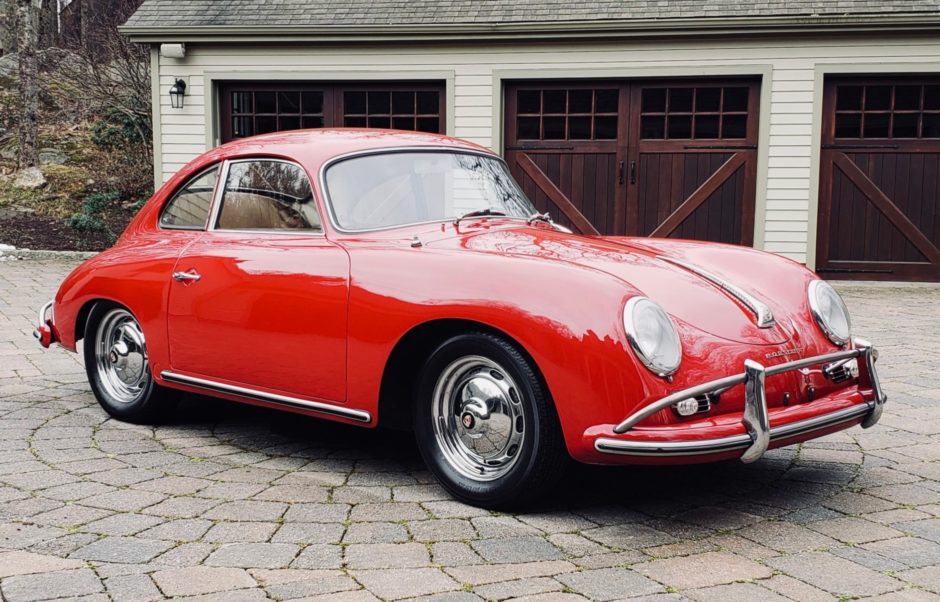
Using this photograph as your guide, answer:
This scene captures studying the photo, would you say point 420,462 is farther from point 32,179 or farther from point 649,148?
point 32,179

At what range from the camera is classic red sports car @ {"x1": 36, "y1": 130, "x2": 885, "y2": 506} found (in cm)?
338

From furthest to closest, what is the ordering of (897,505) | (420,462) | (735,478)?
(420,462)
(735,478)
(897,505)

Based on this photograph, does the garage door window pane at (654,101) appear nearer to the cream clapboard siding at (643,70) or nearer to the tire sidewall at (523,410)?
the cream clapboard siding at (643,70)

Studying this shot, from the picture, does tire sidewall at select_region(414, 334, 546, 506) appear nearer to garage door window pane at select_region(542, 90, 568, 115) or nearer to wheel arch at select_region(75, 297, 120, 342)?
wheel arch at select_region(75, 297, 120, 342)

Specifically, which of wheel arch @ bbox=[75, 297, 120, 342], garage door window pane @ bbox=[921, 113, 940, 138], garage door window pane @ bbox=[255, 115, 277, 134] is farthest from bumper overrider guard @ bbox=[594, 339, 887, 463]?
garage door window pane @ bbox=[255, 115, 277, 134]

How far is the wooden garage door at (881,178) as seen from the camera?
11.9 meters

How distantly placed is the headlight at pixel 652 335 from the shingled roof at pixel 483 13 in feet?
30.8

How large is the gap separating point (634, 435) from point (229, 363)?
2.03 m

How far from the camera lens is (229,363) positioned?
4.51 meters

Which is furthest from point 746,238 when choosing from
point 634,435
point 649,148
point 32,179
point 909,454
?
point 32,179

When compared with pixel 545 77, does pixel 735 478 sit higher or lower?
lower

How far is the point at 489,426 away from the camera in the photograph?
371cm

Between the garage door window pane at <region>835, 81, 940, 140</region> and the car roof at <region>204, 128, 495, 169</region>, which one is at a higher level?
the garage door window pane at <region>835, 81, 940, 140</region>

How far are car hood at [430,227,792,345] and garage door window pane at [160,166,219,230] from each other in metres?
1.44
